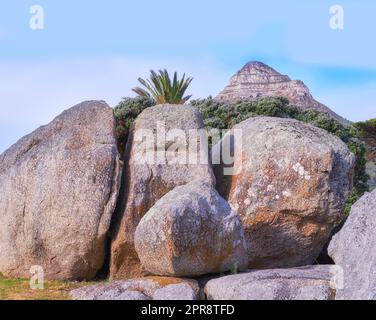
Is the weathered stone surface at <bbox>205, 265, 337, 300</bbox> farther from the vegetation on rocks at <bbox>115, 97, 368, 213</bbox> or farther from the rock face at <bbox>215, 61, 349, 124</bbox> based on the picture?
Answer: the rock face at <bbox>215, 61, 349, 124</bbox>

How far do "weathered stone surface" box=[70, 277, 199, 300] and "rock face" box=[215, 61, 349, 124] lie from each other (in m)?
30.5

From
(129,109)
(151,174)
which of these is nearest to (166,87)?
(129,109)

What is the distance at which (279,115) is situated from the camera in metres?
28.5

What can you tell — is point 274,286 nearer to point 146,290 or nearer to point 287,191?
point 146,290

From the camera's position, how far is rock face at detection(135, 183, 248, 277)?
11.2 m

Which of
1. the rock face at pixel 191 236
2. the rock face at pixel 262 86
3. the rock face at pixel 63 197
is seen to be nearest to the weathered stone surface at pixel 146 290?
the rock face at pixel 191 236

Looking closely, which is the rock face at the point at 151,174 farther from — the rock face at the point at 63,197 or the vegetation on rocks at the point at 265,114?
the vegetation on rocks at the point at 265,114

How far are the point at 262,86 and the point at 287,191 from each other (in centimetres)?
3357

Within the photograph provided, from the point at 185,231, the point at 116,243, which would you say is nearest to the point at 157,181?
the point at 116,243

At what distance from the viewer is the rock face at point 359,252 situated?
8.85 metres

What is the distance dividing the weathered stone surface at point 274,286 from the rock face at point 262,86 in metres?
30.5

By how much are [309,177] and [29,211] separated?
19.5 ft

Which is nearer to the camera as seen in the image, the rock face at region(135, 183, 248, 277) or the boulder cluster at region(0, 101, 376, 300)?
the rock face at region(135, 183, 248, 277)

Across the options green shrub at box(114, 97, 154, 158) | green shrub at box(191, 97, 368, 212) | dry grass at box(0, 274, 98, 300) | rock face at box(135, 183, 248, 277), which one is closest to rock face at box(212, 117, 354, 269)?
rock face at box(135, 183, 248, 277)
